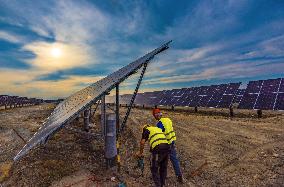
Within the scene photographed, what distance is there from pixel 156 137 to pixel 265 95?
18.8m

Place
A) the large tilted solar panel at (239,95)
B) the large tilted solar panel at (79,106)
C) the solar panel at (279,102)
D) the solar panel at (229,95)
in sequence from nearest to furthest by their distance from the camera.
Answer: the large tilted solar panel at (79,106), the solar panel at (279,102), the large tilted solar panel at (239,95), the solar panel at (229,95)

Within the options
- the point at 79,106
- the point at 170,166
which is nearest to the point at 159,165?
the point at 170,166

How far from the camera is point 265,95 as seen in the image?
22031 mm

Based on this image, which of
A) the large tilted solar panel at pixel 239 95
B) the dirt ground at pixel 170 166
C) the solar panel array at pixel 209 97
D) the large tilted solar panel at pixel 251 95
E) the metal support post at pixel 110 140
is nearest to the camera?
the dirt ground at pixel 170 166

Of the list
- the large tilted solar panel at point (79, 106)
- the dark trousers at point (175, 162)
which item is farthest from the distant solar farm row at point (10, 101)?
the dark trousers at point (175, 162)

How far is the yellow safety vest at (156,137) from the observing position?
6.59 m

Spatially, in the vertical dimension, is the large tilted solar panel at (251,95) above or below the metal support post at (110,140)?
above

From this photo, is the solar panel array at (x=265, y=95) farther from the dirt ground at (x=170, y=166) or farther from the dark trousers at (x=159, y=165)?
the dark trousers at (x=159, y=165)

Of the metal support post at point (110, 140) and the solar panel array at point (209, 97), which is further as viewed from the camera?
the solar panel array at point (209, 97)

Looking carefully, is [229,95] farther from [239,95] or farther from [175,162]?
[175,162]

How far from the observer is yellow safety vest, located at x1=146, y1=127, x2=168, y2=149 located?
6589mm

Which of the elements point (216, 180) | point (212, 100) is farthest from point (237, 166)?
point (212, 100)

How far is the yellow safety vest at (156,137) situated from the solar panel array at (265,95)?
631 inches

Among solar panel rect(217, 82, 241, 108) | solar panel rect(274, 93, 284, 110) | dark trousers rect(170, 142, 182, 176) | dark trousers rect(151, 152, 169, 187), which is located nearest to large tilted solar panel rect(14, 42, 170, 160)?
dark trousers rect(151, 152, 169, 187)
